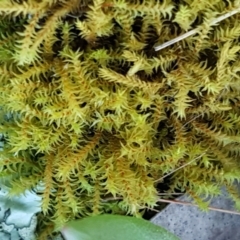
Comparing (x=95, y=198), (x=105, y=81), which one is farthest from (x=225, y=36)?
(x=95, y=198)

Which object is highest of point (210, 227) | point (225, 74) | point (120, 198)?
point (225, 74)

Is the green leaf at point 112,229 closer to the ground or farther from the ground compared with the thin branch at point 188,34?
closer to the ground

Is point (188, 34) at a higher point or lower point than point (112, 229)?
higher

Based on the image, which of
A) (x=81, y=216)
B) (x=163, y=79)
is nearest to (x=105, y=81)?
(x=163, y=79)

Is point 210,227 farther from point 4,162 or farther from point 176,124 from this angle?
point 4,162

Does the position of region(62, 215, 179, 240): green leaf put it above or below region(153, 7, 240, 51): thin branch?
below

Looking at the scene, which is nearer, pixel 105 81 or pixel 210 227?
pixel 105 81

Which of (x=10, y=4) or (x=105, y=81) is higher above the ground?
(x=10, y=4)
